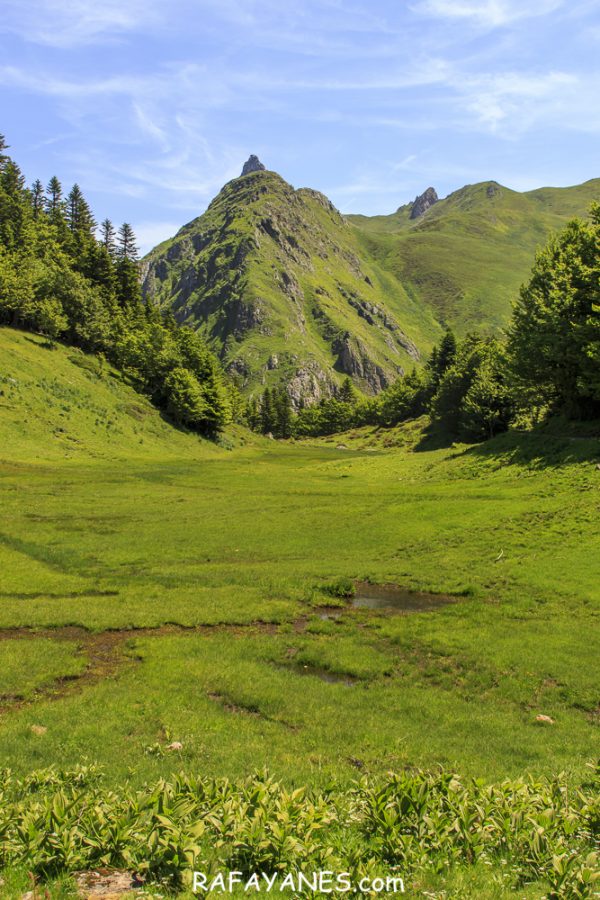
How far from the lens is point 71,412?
9144 cm

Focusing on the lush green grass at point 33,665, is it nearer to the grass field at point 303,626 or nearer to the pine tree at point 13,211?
the grass field at point 303,626

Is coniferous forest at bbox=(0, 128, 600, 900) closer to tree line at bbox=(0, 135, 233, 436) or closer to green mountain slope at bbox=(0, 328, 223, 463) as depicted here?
Result: green mountain slope at bbox=(0, 328, 223, 463)

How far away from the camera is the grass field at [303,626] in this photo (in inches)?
584

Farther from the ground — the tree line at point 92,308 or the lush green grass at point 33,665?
the tree line at point 92,308

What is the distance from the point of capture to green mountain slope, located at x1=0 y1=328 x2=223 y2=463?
78.0 metres

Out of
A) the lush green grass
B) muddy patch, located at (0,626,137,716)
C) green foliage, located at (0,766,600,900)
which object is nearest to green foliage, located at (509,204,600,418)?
muddy patch, located at (0,626,137,716)

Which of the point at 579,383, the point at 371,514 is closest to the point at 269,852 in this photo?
the point at 371,514

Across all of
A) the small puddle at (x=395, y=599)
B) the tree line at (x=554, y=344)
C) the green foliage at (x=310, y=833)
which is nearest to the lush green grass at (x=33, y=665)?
the green foliage at (x=310, y=833)

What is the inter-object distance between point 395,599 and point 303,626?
274 inches

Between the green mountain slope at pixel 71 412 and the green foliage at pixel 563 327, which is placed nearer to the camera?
the green foliage at pixel 563 327

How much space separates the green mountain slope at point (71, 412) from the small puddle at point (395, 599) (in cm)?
5580

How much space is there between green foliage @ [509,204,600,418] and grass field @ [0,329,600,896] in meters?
7.97

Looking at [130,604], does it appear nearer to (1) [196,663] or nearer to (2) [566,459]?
(1) [196,663]

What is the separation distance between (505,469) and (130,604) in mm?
44404
